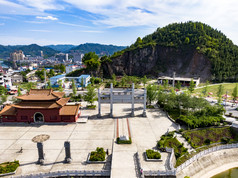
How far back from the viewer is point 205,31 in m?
123

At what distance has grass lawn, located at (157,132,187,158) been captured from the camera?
27.6m

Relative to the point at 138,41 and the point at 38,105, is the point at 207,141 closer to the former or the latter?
the point at 38,105

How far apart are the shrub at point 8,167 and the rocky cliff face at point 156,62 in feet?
299

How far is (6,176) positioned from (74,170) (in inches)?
350

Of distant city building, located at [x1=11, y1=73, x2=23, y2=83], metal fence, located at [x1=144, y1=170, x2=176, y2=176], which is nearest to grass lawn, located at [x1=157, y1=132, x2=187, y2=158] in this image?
metal fence, located at [x1=144, y1=170, x2=176, y2=176]

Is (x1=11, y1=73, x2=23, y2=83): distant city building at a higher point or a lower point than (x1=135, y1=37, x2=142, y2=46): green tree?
lower

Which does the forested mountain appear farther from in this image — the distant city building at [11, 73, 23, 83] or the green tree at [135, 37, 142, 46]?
the distant city building at [11, 73, 23, 83]

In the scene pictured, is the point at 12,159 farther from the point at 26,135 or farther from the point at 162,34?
the point at 162,34

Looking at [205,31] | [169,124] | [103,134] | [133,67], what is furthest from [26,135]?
[205,31]

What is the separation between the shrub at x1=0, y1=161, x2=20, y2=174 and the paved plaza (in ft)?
2.56

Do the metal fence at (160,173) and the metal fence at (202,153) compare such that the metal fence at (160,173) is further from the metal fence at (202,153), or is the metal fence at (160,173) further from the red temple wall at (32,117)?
the red temple wall at (32,117)

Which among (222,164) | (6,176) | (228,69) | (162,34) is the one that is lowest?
(222,164)

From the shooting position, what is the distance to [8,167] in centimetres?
2261

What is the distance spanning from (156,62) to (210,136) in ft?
291
